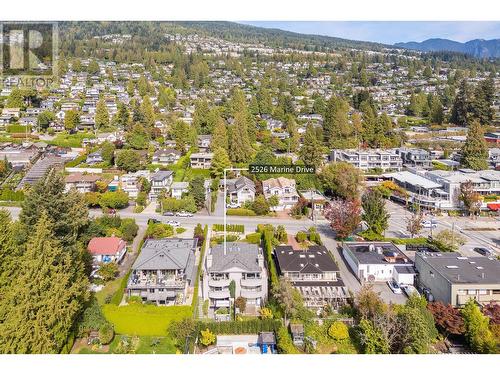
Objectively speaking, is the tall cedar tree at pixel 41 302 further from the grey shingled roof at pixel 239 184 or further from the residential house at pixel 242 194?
the grey shingled roof at pixel 239 184

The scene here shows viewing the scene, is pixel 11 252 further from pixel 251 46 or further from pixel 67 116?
pixel 251 46

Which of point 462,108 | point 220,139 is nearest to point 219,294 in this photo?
point 220,139

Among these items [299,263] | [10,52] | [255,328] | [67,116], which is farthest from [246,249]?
[10,52]

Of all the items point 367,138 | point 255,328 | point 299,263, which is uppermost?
point 367,138

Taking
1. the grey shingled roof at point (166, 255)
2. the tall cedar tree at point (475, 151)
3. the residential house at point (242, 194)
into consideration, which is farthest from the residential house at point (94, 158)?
the tall cedar tree at point (475, 151)

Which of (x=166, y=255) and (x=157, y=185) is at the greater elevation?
(x=157, y=185)

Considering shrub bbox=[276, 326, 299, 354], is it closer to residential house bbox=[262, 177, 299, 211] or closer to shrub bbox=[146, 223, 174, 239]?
shrub bbox=[146, 223, 174, 239]

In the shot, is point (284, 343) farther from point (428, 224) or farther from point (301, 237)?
point (428, 224)
